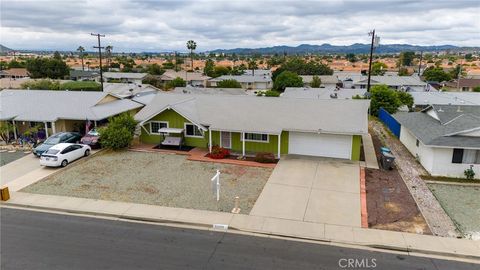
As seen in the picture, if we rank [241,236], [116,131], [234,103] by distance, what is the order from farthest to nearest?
[234,103]
[116,131]
[241,236]

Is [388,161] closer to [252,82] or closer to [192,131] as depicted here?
[192,131]

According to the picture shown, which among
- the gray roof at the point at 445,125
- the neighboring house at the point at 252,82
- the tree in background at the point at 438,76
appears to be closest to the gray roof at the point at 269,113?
the gray roof at the point at 445,125

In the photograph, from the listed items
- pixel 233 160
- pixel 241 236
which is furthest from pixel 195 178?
pixel 241 236

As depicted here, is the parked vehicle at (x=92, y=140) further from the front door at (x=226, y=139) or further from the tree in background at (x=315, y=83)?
the tree in background at (x=315, y=83)

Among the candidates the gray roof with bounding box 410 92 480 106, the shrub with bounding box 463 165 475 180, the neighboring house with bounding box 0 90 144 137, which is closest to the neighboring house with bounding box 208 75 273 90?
the gray roof with bounding box 410 92 480 106

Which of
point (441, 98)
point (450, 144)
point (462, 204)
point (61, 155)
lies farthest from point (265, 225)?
point (441, 98)

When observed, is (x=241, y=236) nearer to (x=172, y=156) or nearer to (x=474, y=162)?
(x=172, y=156)
